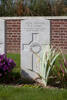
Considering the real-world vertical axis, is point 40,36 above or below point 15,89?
above

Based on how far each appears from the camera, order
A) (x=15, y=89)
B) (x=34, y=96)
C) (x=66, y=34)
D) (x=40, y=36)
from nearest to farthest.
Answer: (x=34, y=96)
(x=15, y=89)
(x=40, y=36)
(x=66, y=34)

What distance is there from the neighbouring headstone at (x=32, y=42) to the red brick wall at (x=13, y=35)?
3.94m

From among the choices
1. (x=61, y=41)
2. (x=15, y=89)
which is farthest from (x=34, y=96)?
(x=61, y=41)

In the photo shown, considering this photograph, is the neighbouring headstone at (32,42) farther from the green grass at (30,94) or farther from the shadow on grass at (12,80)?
the green grass at (30,94)

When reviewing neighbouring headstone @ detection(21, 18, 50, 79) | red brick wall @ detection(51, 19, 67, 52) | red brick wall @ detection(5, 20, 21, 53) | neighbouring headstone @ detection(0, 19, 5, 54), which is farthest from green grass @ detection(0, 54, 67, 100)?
red brick wall @ detection(5, 20, 21, 53)

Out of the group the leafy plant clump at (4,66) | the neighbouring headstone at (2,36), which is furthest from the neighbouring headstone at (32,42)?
the neighbouring headstone at (2,36)

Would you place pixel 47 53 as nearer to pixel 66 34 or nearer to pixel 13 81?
pixel 13 81

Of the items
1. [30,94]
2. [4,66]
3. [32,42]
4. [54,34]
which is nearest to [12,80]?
[4,66]

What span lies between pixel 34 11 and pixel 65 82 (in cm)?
986

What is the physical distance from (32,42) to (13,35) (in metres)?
4.18

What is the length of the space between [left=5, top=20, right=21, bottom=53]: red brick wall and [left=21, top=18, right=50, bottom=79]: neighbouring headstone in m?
3.94

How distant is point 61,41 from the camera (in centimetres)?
1039

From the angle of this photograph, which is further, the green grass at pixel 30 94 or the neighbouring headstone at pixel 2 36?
the neighbouring headstone at pixel 2 36

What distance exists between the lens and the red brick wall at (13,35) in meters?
10.6
